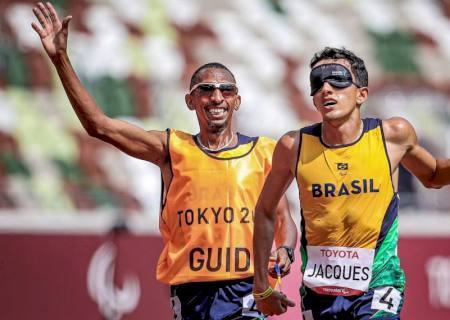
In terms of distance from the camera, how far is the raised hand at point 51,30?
635 centimetres

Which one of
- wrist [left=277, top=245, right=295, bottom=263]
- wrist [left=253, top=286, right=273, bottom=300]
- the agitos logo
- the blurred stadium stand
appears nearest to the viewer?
wrist [left=253, top=286, right=273, bottom=300]

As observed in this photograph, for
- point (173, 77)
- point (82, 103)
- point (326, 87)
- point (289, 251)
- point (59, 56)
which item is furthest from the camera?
A: point (173, 77)

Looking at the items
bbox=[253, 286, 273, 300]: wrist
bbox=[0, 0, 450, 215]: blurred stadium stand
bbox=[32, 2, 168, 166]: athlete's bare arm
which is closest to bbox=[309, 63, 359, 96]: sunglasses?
bbox=[253, 286, 273, 300]: wrist

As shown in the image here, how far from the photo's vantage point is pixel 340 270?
601cm

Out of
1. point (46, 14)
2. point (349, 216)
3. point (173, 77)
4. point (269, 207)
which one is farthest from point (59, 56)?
point (173, 77)

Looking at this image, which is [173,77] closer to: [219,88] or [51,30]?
[219,88]

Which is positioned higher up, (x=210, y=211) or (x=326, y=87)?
(x=326, y=87)

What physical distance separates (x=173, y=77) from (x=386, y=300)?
1153 centimetres

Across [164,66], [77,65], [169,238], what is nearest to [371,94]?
[164,66]

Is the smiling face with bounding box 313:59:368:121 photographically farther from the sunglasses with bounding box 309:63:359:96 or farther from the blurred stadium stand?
the blurred stadium stand

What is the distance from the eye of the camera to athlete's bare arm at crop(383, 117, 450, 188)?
20.1ft

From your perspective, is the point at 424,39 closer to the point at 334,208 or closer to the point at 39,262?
the point at 39,262

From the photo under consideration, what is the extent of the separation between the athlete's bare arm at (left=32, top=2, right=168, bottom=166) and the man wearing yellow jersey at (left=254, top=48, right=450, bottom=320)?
1.10 metres

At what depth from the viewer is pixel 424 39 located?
19.1 metres
